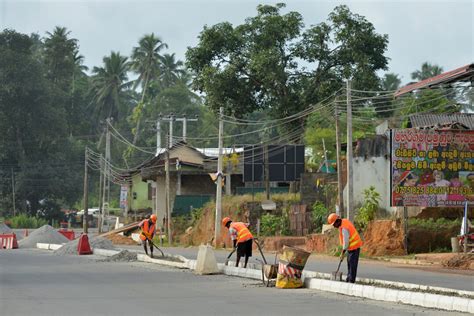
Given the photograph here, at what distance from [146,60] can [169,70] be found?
426 centimetres

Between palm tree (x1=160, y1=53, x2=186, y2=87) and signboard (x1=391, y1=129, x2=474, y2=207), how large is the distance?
64545 mm

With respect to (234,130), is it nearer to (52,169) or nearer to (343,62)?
(52,169)

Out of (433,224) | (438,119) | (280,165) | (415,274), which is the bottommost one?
(415,274)

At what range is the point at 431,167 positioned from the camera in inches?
1347

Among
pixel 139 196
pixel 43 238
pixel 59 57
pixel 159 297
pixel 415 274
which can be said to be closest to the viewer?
pixel 159 297

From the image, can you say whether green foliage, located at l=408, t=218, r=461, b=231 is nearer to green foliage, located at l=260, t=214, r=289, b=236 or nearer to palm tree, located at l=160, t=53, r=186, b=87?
green foliage, located at l=260, t=214, r=289, b=236

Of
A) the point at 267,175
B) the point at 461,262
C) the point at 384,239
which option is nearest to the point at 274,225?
the point at 267,175

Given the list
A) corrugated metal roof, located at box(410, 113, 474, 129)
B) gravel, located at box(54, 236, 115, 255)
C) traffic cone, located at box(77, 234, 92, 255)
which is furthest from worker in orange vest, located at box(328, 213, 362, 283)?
corrugated metal roof, located at box(410, 113, 474, 129)

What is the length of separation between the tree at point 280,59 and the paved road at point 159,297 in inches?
1183

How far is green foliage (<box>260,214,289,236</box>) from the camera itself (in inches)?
1841

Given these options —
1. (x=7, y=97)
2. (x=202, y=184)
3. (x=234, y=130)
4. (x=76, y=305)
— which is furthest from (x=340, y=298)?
(x=234, y=130)

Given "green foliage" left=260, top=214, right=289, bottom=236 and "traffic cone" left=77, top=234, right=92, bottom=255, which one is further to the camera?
"green foliage" left=260, top=214, right=289, bottom=236

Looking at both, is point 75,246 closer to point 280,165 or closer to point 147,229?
point 147,229

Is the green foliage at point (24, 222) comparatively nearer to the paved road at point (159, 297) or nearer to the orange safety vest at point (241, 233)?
the paved road at point (159, 297)
